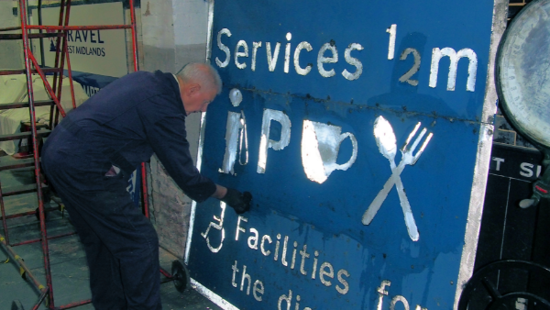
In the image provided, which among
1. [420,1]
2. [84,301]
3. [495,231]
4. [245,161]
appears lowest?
[84,301]

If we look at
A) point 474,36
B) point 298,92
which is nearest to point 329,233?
point 298,92

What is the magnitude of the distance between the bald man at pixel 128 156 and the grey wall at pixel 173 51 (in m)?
1.23

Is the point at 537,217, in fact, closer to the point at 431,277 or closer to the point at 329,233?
the point at 431,277

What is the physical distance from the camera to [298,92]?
276 centimetres

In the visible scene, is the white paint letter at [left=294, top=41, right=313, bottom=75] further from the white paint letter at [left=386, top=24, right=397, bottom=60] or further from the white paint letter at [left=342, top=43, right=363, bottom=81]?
the white paint letter at [left=386, top=24, right=397, bottom=60]

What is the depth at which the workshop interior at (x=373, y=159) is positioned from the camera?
204cm

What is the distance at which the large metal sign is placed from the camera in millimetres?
2100

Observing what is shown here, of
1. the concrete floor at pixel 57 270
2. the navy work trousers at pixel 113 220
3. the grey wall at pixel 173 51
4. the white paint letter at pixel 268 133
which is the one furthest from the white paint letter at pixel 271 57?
the concrete floor at pixel 57 270

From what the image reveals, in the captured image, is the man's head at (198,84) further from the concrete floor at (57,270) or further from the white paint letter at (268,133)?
the concrete floor at (57,270)

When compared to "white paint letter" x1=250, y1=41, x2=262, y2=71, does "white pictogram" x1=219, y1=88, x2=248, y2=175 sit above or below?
below

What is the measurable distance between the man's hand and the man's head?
603mm

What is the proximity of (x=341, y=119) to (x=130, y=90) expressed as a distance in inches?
52.2

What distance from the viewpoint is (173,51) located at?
4.27m

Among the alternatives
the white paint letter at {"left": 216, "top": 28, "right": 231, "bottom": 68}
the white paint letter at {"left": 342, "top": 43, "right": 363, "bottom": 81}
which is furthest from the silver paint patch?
the white paint letter at {"left": 216, "top": 28, "right": 231, "bottom": 68}
